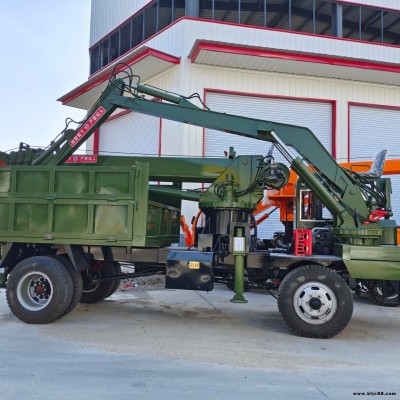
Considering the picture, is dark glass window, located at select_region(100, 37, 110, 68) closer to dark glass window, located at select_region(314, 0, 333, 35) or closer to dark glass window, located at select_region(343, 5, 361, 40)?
dark glass window, located at select_region(314, 0, 333, 35)

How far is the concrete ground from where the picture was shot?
4.33m

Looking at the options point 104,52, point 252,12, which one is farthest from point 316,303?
point 104,52

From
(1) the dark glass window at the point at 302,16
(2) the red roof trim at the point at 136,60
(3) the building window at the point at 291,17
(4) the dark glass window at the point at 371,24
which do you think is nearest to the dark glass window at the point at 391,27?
(3) the building window at the point at 291,17

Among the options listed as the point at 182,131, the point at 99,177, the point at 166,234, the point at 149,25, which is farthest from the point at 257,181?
the point at 149,25

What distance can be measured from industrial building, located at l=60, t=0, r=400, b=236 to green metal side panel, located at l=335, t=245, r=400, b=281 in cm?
783

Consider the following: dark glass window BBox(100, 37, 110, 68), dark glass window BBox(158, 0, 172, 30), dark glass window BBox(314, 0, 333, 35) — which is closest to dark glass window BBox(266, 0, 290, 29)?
dark glass window BBox(314, 0, 333, 35)

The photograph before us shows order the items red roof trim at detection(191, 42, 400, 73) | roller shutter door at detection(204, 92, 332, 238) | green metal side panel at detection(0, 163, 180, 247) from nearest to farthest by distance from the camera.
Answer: green metal side panel at detection(0, 163, 180, 247) → red roof trim at detection(191, 42, 400, 73) → roller shutter door at detection(204, 92, 332, 238)

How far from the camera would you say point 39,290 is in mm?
7004

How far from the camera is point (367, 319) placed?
7855mm

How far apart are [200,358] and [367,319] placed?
390 centimetres

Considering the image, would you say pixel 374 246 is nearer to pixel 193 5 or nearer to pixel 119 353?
pixel 119 353

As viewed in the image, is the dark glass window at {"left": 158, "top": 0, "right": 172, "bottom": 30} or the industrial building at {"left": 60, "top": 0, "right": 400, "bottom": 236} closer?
the industrial building at {"left": 60, "top": 0, "right": 400, "bottom": 236}

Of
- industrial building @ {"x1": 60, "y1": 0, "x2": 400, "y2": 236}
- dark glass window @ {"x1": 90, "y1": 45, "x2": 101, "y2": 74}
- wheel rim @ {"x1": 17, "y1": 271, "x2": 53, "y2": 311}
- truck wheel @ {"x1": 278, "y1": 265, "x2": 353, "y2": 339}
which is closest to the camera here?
truck wheel @ {"x1": 278, "y1": 265, "x2": 353, "y2": 339}

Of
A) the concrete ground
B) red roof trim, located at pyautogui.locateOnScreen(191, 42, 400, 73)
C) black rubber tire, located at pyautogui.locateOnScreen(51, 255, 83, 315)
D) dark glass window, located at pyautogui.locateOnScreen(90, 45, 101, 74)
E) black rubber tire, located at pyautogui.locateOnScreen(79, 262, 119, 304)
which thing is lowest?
the concrete ground
